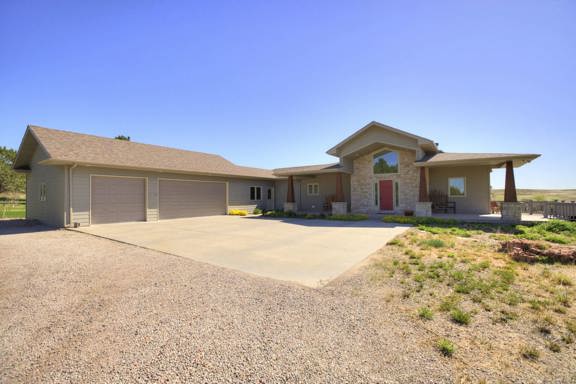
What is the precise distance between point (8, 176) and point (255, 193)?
4476 centimetres

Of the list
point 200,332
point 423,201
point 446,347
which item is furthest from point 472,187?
point 200,332

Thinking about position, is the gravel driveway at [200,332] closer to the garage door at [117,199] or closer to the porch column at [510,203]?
the garage door at [117,199]

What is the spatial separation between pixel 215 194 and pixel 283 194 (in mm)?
7110

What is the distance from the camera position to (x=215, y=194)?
19250mm

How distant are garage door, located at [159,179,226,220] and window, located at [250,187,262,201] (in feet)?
9.94

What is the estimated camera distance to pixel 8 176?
4009 centimetres

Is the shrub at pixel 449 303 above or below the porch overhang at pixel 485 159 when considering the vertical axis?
below

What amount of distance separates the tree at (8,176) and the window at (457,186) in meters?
56.1

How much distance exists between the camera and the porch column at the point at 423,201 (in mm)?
14641

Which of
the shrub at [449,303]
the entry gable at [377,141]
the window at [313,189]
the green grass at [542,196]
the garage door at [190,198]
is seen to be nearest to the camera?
the shrub at [449,303]

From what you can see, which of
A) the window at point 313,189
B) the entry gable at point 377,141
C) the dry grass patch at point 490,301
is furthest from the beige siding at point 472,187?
the dry grass patch at point 490,301

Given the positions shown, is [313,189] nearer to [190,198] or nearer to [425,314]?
[190,198]

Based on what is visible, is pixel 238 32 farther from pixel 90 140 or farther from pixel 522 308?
pixel 522 308

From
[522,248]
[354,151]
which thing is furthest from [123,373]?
[354,151]
